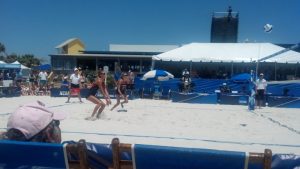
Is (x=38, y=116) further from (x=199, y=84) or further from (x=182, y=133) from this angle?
(x=199, y=84)

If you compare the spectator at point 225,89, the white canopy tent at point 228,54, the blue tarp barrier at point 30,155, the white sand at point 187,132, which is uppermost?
the white canopy tent at point 228,54

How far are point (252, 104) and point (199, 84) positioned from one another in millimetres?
6543

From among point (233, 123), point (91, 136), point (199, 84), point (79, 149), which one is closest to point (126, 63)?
point (199, 84)

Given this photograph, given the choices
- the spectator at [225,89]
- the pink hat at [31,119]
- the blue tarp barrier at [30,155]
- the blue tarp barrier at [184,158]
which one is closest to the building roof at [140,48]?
the spectator at [225,89]

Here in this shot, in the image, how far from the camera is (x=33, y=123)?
2.30m

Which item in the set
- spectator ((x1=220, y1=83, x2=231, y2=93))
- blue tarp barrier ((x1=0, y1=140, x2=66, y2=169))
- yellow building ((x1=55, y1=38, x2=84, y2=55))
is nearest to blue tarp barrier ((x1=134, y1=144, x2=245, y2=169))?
blue tarp barrier ((x1=0, y1=140, x2=66, y2=169))

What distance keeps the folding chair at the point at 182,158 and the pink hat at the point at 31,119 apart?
42 cm

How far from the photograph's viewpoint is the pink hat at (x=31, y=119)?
2.30 meters

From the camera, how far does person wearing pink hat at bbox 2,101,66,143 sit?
230cm

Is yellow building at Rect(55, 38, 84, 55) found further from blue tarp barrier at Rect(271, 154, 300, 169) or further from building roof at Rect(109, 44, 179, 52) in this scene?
blue tarp barrier at Rect(271, 154, 300, 169)

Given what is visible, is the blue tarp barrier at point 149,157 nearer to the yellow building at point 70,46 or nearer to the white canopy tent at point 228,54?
the white canopy tent at point 228,54

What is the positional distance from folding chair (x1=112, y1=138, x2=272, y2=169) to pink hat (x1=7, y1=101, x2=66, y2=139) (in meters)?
0.42

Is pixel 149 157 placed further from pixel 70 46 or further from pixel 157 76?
pixel 70 46

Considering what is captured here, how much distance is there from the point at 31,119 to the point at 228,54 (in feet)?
73.7
